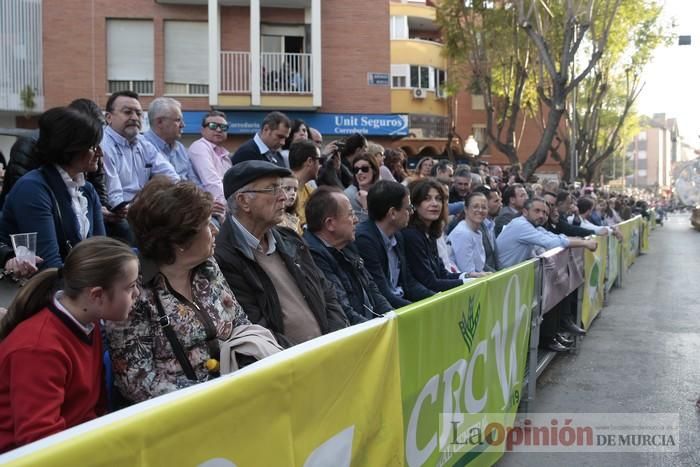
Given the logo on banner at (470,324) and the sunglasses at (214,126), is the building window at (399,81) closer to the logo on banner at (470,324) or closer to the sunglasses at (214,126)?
the sunglasses at (214,126)

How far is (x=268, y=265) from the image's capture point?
382cm

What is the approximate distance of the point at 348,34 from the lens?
82.7ft

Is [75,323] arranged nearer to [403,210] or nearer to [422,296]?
[403,210]

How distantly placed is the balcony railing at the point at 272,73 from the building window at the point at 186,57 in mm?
748

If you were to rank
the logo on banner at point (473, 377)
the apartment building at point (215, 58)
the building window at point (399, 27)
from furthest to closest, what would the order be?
1. the building window at point (399, 27)
2. the apartment building at point (215, 58)
3. the logo on banner at point (473, 377)

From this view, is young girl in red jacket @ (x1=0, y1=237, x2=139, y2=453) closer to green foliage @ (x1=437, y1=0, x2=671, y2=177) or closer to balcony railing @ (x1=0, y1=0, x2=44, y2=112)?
green foliage @ (x1=437, y1=0, x2=671, y2=177)

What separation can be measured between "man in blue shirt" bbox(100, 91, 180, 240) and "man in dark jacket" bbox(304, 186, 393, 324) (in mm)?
1308

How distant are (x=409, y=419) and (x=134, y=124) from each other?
10.2 ft

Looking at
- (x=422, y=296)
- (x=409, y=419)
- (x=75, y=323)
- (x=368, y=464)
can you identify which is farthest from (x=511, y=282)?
(x=75, y=323)

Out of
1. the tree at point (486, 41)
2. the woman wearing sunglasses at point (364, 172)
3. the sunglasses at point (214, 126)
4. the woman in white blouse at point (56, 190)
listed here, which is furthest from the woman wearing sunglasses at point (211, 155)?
the tree at point (486, 41)

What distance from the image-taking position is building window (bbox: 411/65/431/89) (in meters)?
38.1

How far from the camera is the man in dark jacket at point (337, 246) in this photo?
4637mm

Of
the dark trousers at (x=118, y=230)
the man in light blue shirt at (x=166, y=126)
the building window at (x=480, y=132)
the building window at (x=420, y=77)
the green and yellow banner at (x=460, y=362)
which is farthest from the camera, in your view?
the building window at (x=480, y=132)
